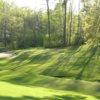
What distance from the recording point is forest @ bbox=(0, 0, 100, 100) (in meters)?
18.5

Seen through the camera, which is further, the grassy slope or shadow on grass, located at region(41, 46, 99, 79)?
shadow on grass, located at region(41, 46, 99, 79)

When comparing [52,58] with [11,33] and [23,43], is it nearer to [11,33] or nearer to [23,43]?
[23,43]

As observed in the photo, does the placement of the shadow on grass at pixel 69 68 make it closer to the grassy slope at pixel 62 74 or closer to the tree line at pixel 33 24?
the grassy slope at pixel 62 74

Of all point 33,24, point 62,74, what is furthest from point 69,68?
point 33,24

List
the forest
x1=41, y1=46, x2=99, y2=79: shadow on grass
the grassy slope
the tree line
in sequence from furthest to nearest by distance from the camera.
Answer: the tree line < x1=41, y1=46, x2=99, y2=79: shadow on grass < the grassy slope < the forest

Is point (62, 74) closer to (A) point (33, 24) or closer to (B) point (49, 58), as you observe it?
(B) point (49, 58)

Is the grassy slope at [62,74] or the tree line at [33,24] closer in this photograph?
the grassy slope at [62,74]

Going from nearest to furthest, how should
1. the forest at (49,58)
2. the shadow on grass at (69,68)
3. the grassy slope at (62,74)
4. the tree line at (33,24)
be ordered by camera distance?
the forest at (49,58), the grassy slope at (62,74), the shadow on grass at (69,68), the tree line at (33,24)

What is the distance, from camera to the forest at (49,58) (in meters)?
18.5

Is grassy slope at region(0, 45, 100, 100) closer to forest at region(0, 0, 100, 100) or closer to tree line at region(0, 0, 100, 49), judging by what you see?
forest at region(0, 0, 100, 100)

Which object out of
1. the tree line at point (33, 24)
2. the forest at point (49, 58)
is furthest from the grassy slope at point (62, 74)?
the tree line at point (33, 24)

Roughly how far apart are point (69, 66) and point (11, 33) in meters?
70.8

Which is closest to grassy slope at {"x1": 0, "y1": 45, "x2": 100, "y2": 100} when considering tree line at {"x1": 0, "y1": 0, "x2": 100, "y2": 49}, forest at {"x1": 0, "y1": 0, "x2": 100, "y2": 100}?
forest at {"x1": 0, "y1": 0, "x2": 100, "y2": 100}

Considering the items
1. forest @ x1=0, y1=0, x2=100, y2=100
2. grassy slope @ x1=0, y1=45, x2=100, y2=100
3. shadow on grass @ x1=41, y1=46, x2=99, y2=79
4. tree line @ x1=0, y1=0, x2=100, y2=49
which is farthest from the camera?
tree line @ x1=0, y1=0, x2=100, y2=49
